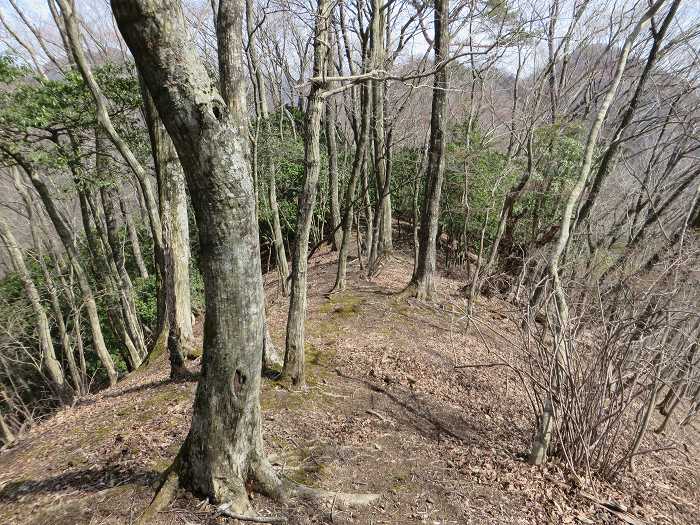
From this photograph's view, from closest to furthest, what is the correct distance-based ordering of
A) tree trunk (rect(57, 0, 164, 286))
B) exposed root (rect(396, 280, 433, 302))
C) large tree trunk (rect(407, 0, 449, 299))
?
tree trunk (rect(57, 0, 164, 286))
large tree trunk (rect(407, 0, 449, 299))
exposed root (rect(396, 280, 433, 302))

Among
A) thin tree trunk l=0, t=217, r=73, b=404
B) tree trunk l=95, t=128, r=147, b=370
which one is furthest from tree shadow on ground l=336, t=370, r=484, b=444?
thin tree trunk l=0, t=217, r=73, b=404

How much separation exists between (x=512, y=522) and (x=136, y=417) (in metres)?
3.75

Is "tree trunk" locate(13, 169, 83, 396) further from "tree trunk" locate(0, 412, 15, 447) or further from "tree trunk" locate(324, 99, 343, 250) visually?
"tree trunk" locate(324, 99, 343, 250)

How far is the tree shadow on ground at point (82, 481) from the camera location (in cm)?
288

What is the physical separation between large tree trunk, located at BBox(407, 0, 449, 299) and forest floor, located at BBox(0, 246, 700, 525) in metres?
2.23

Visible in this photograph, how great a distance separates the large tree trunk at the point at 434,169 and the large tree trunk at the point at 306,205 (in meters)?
2.94

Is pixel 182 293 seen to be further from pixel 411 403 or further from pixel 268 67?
pixel 268 67

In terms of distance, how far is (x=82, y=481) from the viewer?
9.68 ft

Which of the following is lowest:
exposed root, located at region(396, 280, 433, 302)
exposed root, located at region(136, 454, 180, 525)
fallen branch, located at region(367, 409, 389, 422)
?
fallen branch, located at region(367, 409, 389, 422)

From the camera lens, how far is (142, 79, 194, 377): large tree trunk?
5059 millimetres

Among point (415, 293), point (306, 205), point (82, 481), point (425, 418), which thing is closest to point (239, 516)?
point (82, 481)

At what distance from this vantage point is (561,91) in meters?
11.1

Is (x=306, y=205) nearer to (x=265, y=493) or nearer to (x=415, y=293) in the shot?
(x=265, y=493)

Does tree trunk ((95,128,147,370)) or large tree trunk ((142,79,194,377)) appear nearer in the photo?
large tree trunk ((142,79,194,377))
